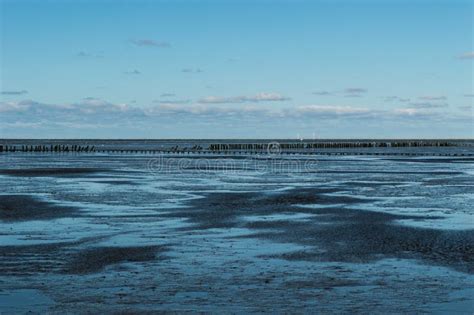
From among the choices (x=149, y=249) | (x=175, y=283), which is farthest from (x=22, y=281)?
(x=149, y=249)

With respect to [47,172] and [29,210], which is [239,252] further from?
[47,172]

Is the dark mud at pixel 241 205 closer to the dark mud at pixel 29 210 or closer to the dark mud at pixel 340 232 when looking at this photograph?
the dark mud at pixel 340 232

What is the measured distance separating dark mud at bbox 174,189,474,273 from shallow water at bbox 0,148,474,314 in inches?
1.3

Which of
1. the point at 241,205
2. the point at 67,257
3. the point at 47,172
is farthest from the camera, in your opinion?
the point at 47,172

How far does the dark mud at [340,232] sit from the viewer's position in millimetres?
15719

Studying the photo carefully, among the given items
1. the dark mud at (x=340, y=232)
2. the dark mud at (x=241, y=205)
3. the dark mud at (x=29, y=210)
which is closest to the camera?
the dark mud at (x=340, y=232)

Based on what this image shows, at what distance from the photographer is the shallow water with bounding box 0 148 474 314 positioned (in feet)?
37.5

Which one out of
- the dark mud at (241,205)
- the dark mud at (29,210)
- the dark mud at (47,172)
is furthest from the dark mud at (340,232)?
the dark mud at (47,172)

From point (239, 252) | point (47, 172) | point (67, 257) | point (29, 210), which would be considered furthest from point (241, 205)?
point (47, 172)

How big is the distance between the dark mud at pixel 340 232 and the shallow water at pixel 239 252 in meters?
0.03

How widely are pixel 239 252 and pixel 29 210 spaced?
11833mm

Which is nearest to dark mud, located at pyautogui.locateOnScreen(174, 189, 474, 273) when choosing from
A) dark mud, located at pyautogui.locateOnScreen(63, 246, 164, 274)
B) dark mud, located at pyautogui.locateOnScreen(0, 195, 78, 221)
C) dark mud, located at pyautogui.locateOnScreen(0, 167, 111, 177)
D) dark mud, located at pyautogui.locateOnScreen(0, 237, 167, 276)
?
dark mud, located at pyautogui.locateOnScreen(63, 246, 164, 274)

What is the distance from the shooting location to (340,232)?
1964cm

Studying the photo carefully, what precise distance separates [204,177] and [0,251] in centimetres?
2969
